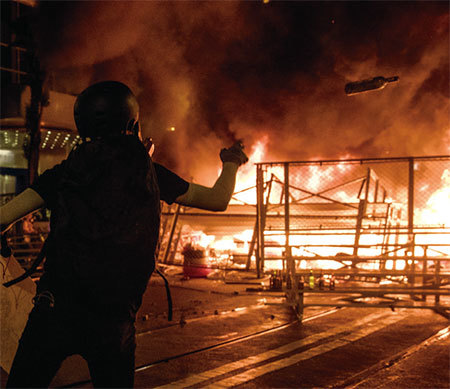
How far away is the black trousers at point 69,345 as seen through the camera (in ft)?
5.52

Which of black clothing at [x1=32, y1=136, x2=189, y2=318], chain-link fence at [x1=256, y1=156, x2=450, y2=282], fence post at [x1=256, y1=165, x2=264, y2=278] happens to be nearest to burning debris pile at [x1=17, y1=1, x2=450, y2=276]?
chain-link fence at [x1=256, y1=156, x2=450, y2=282]

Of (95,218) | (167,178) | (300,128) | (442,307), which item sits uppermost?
(300,128)

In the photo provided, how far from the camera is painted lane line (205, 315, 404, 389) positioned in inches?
159

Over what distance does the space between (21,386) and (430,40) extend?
2279 centimetres

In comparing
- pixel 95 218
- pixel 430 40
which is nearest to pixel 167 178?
pixel 95 218

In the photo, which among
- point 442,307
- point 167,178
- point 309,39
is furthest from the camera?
point 309,39

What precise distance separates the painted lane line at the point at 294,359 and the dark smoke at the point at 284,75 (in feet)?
46.6

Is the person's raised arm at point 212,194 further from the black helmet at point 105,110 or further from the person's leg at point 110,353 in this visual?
the person's leg at point 110,353

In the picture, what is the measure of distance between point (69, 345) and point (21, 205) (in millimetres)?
599

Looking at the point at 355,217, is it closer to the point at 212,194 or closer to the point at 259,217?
the point at 259,217

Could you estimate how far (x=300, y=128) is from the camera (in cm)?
2453

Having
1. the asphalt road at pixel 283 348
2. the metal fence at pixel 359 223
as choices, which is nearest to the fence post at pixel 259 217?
the metal fence at pixel 359 223

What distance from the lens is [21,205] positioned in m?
1.87

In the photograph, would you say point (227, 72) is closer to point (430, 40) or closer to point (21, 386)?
point (430, 40)
